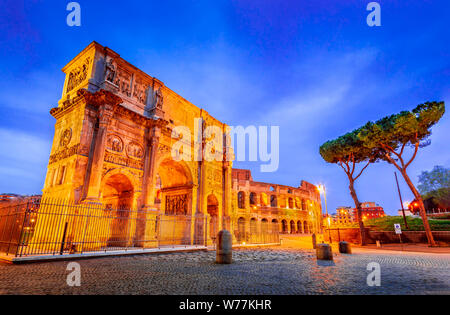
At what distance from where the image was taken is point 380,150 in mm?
19281

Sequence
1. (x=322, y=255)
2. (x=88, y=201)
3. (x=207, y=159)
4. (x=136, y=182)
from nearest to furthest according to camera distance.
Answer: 1. (x=322, y=255)
2. (x=88, y=201)
3. (x=136, y=182)
4. (x=207, y=159)

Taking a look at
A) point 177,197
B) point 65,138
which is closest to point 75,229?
point 65,138

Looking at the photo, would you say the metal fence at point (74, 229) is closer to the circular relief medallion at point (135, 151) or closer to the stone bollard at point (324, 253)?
the circular relief medallion at point (135, 151)

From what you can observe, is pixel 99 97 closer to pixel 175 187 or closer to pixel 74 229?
pixel 74 229

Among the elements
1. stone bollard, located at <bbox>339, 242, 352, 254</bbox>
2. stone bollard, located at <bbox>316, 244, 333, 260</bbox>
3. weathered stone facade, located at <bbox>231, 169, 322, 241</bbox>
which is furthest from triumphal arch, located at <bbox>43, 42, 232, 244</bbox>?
weathered stone facade, located at <bbox>231, 169, 322, 241</bbox>

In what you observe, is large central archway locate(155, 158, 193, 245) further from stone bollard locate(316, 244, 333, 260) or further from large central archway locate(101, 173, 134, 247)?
stone bollard locate(316, 244, 333, 260)

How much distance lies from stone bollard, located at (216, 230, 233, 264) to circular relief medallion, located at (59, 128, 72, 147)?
10.1 metres

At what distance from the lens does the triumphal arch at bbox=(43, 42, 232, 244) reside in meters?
11.5

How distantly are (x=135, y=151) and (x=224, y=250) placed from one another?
928cm

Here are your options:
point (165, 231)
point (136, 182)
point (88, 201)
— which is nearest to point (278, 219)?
point (165, 231)

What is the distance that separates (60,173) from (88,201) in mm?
2873

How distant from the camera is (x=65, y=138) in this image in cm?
1252
